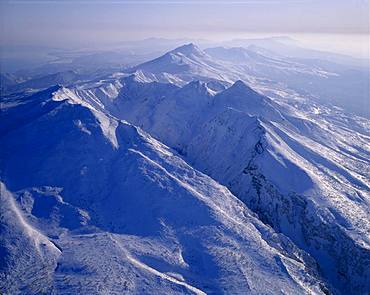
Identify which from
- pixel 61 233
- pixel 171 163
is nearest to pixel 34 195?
pixel 61 233

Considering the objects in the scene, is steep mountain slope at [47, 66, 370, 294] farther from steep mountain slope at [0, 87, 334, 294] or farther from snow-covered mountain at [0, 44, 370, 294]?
steep mountain slope at [0, 87, 334, 294]

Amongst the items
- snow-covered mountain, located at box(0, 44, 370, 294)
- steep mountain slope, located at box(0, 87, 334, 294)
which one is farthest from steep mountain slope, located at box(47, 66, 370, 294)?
steep mountain slope, located at box(0, 87, 334, 294)

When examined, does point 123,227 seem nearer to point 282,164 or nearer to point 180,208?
point 180,208

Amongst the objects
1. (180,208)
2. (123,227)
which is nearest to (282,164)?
(180,208)

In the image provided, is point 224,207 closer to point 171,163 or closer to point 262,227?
point 262,227

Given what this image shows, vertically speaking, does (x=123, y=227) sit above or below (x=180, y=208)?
below

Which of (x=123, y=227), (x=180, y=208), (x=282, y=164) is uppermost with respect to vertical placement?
(x=180, y=208)
